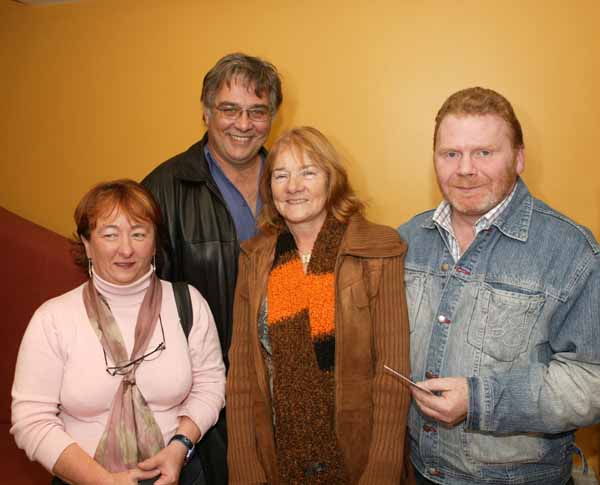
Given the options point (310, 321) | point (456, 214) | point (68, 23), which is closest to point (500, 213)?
point (456, 214)

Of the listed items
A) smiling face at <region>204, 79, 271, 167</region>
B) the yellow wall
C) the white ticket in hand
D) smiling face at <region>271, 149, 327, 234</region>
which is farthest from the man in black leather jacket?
the white ticket in hand

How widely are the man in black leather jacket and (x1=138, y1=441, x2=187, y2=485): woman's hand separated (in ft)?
1.10

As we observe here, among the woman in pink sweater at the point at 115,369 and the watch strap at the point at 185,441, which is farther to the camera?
the watch strap at the point at 185,441

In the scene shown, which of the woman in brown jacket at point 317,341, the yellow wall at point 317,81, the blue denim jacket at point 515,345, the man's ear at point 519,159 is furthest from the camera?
the yellow wall at point 317,81

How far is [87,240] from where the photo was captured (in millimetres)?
1837

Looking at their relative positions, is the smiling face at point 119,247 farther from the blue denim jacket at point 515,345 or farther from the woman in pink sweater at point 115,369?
the blue denim jacket at point 515,345

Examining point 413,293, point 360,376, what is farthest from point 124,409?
point 413,293

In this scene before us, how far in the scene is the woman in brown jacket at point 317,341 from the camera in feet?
5.50

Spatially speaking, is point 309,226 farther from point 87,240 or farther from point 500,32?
point 500,32

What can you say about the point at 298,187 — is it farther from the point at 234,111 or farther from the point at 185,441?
the point at 185,441

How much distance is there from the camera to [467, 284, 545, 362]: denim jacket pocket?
1502mm

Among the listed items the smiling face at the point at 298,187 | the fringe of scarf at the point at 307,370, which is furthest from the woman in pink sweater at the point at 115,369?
the smiling face at the point at 298,187

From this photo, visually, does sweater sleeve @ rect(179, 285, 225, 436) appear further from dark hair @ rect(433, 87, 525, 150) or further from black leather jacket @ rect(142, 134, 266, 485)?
dark hair @ rect(433, 87, 525, 150)

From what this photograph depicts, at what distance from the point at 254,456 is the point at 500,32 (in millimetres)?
2186
